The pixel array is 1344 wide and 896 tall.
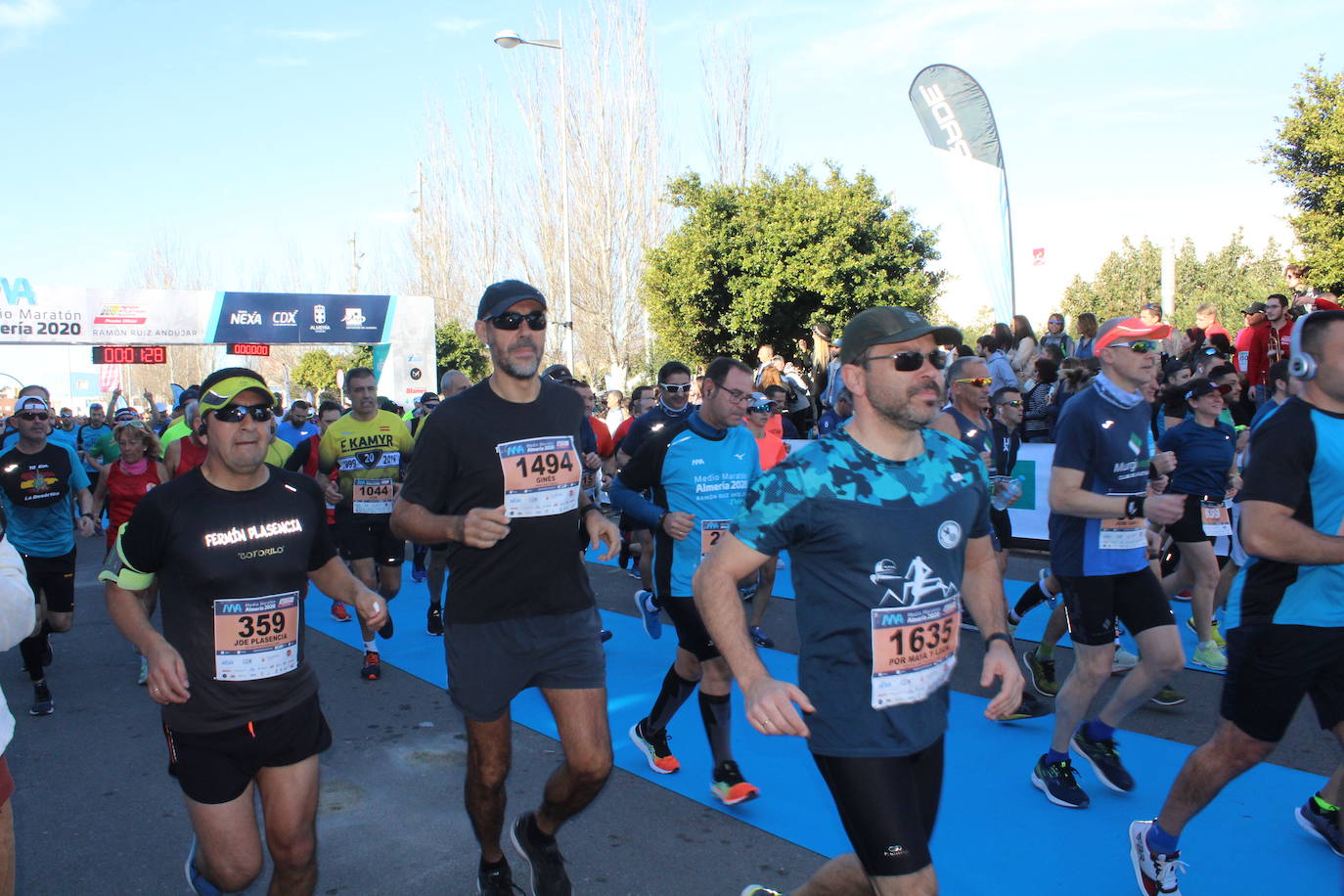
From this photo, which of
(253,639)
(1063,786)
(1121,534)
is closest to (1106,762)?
(1063,786)

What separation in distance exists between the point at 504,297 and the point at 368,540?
4.39 metres

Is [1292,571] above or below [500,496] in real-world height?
below

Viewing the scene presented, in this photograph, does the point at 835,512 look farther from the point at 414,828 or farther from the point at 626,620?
the point at 626,620

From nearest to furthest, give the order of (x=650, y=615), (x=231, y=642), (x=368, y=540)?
(x=231, y=642) → (x=650, y=615) → (x=368, y=540)

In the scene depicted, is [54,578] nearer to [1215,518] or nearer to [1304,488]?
[1304,488]

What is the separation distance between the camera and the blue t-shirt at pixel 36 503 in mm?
7141

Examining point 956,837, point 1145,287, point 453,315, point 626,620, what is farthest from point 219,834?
point 1145,287

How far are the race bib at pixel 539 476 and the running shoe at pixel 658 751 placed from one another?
6.04 feet

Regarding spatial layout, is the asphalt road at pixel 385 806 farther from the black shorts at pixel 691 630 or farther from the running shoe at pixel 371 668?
the black shorts at pixel 691 630

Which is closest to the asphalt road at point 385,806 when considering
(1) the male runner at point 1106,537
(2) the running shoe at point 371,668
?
(2) the running shoe at point 371,668

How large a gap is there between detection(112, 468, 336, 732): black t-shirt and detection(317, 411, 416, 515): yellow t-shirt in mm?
4196

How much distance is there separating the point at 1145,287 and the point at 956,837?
45.9 meters

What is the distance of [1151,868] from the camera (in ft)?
11.7

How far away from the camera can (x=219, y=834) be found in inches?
121
